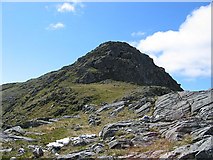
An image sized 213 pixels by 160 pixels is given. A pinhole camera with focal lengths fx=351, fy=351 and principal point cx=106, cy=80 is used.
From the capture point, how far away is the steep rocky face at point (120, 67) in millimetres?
145750

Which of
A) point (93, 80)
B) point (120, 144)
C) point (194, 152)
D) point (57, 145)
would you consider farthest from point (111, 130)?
point (93, 80)

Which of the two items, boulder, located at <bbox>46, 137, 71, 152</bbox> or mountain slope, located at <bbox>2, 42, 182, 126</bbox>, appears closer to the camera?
boulder, located at <bbox>46, 137, 71, 152</bbox>

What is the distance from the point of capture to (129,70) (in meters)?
149

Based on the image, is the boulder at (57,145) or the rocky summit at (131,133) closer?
the rocky summit at (131,133)

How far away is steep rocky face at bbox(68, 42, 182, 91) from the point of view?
146 metres

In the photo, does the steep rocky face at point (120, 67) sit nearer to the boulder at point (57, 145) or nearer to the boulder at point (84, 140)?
the boulder at point (84, 140)

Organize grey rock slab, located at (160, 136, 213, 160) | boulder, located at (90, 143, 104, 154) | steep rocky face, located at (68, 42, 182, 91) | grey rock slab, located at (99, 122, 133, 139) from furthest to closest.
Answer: steep rocky face, located at (68, 42, 182, 91) → grey rock slab, located at (99, 122, 133, 139) → boulder, located at (90, 143, 104, 154) → grey rock slab, located at (160, 136, 213, 160)

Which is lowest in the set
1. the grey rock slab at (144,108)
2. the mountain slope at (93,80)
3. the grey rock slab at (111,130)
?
the grey rock slab at (111,130)

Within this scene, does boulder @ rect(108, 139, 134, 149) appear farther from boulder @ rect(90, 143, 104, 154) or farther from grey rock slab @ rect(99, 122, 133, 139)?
grey rock slab @ rect(99, 122, 133, 139)

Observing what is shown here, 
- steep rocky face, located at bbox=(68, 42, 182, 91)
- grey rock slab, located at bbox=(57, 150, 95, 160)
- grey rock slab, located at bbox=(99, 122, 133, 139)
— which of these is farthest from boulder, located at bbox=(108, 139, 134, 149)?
steep rocky face, located at bbox=(68, 42, 182, 91)

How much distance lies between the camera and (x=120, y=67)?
149250mm

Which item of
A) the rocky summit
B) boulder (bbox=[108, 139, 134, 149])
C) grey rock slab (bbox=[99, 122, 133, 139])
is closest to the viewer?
the rocky summit

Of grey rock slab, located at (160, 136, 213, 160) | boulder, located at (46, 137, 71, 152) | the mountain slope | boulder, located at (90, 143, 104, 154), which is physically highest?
the mountain slope

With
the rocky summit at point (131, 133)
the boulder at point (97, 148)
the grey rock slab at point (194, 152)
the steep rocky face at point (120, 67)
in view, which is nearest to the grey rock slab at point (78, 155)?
the rocky summit at point (131, 133)
